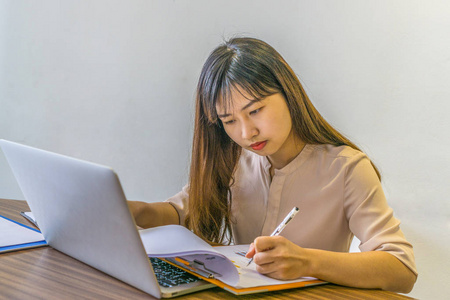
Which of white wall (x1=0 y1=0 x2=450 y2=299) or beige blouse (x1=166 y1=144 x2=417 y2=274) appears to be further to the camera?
white wall (x1=0 y1=0 x2=450 y2=299)

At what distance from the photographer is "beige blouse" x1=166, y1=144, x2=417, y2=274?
3.65 ft

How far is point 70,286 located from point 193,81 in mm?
1650

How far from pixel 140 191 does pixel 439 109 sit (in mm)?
1552

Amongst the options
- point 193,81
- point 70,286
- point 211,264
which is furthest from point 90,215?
point 193,81

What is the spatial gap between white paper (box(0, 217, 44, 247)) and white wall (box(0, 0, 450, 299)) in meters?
1.16

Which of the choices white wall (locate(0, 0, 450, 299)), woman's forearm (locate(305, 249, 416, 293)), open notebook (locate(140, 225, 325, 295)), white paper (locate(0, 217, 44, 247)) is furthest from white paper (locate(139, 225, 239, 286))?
white wall (locate(0, 0, 450, 299))

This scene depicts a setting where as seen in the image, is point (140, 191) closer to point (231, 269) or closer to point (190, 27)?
point (190, 27)

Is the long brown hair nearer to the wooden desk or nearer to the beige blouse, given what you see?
the beige blouse

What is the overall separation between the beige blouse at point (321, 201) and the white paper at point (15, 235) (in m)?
0.53

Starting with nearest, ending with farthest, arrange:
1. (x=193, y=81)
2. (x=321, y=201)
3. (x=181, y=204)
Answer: (x=321, y=201)
(x=181, y=204)
(x=193, y=81)

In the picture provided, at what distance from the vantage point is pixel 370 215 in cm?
109

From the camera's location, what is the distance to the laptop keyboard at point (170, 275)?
81 centimetres

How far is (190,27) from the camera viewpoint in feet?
7.72

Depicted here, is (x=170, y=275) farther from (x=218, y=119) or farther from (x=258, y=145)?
(x=218, y=119)
